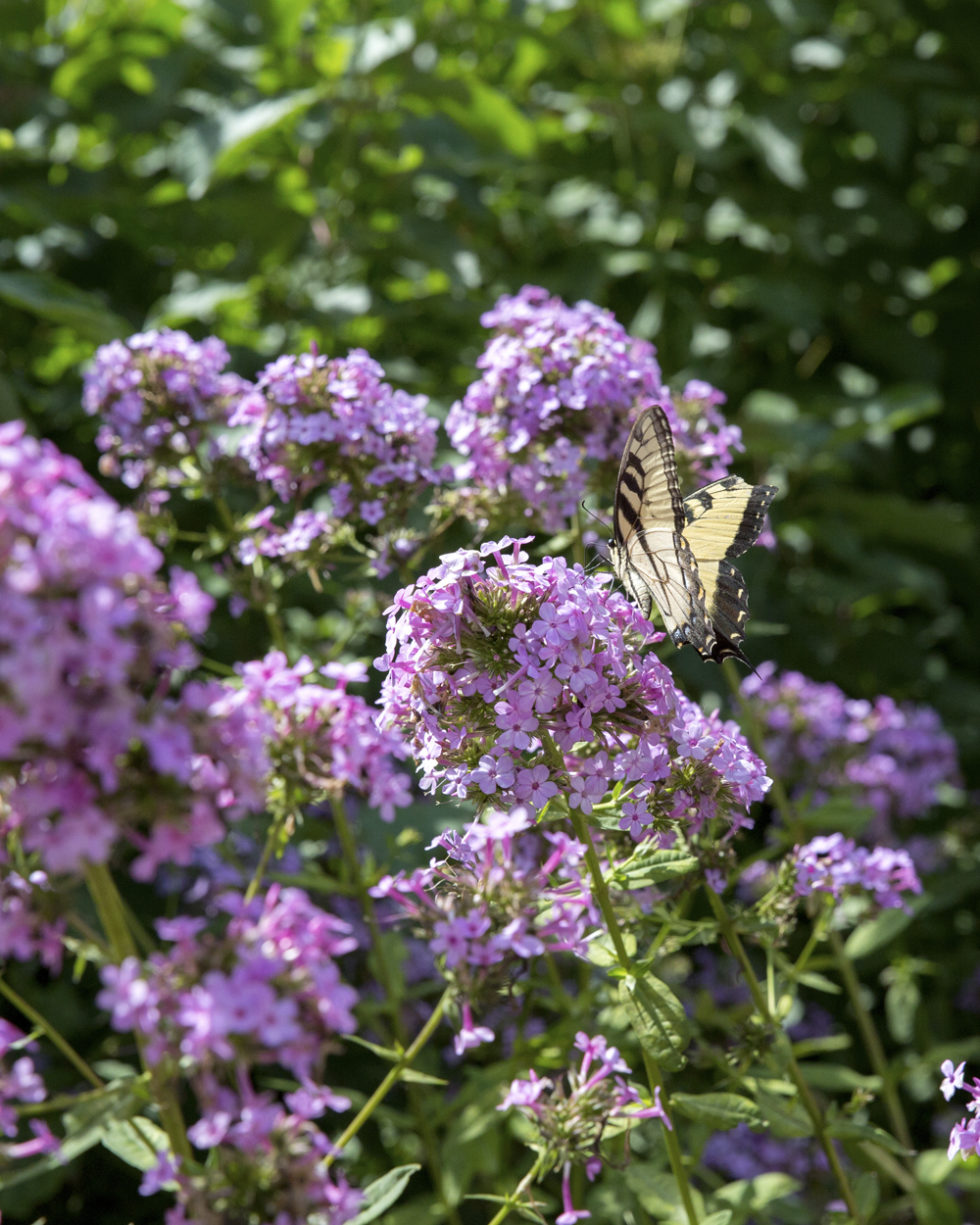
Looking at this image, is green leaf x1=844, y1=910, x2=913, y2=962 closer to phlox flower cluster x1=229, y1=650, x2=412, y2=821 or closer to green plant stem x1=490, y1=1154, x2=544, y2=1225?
green plant stem x1=490, y1=1154, x2=544, y2=1225

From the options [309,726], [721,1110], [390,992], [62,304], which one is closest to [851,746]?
[390,992]

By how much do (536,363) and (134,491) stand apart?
5.85 ft

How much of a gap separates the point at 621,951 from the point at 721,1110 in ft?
1.24

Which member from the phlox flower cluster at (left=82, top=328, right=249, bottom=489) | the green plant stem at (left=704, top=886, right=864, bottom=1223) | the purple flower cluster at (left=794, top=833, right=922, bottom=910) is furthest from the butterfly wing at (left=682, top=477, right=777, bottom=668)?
the phlox flower cluster at (left=82, top=328, right=249, bottom=489)

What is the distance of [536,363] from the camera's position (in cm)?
297

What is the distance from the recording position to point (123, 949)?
5.31ft

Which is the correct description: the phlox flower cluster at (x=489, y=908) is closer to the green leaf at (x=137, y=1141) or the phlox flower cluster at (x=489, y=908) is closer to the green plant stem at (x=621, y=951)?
the green plant stem at (x=621, y=951)

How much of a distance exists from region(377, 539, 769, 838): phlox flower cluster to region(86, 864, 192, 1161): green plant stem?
2.01ft

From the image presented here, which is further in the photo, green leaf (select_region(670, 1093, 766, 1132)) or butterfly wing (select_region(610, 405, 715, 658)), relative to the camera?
butterfly wing (select_region(610, 405, 715, 658))

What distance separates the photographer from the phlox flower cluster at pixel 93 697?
4.18 feet

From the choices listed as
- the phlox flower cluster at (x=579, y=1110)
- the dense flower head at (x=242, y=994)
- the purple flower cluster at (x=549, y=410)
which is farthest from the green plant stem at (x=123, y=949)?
the purple flower cluster at (x=549, y=410)

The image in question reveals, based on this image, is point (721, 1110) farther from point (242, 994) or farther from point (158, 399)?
point (158, 399)

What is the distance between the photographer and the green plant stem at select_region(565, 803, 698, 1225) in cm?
207

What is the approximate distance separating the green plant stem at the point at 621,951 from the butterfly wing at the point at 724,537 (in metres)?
0.83
